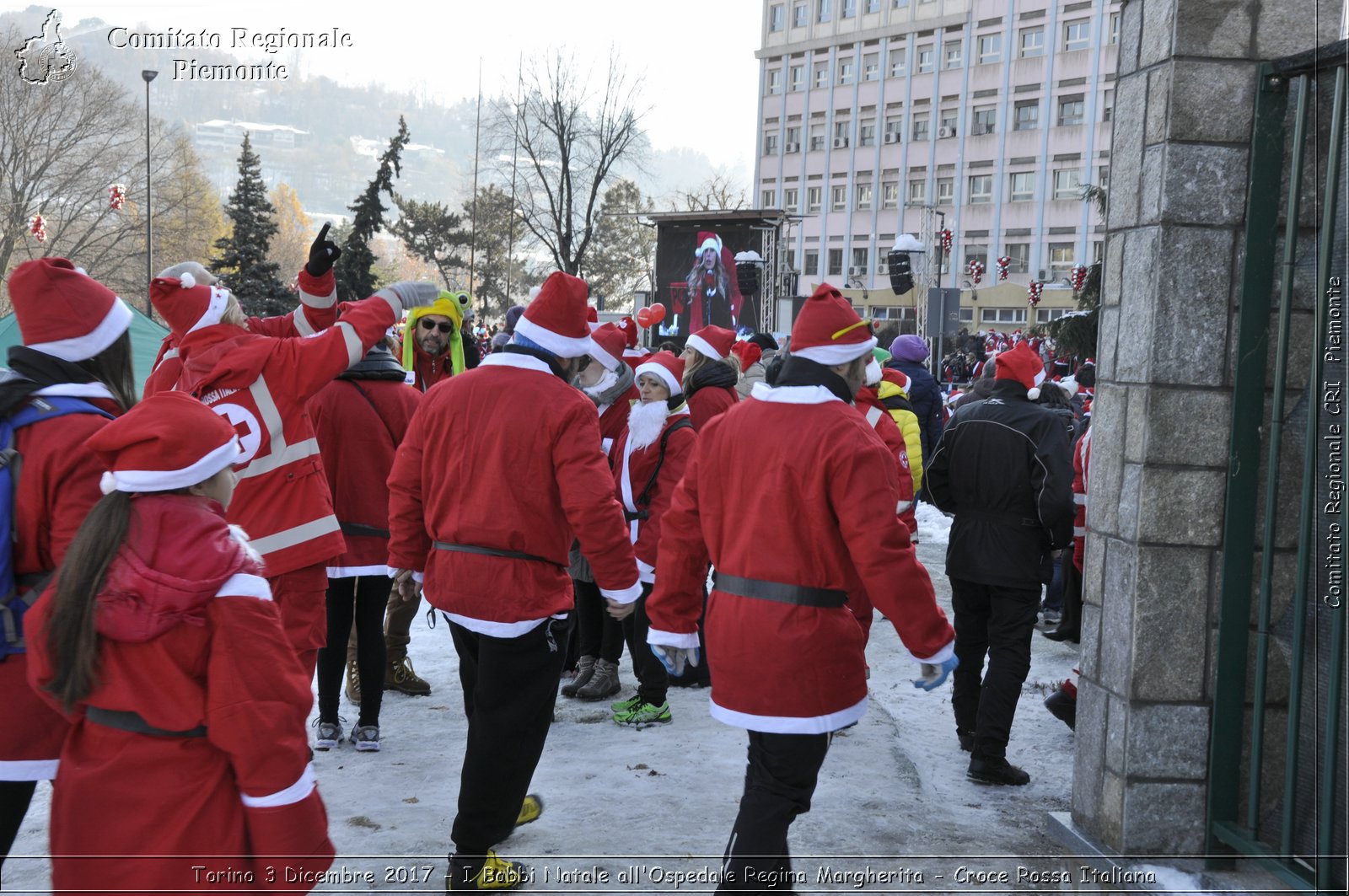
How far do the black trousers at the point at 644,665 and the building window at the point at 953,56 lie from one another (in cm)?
6114

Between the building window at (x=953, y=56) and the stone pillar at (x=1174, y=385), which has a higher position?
the building window at (x=953, y=56)

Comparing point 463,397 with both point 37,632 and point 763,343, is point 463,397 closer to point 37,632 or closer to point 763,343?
point 37,632

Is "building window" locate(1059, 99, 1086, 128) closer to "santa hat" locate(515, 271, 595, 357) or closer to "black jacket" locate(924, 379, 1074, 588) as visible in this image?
"black jacket" locate(924, 379, 1074, 588)

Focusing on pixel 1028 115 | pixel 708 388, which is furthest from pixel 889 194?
pixel 708 388

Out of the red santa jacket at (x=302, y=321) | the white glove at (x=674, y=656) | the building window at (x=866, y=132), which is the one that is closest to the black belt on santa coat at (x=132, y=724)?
the white glove at (x=674, y=656)

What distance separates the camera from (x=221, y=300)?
432 centimetres

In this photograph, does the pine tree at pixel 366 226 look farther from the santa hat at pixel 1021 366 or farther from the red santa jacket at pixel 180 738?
the red santa jacket at pixel 180 738

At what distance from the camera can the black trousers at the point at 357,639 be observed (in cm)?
545

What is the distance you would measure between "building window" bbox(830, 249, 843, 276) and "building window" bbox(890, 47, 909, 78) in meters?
10.3

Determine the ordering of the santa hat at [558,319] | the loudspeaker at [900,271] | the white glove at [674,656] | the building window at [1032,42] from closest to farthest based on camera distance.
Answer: the white glove at [674,656]
the santa hat at [558,319]
the loudspeaker at [900,271]
the building window at [1032,42]

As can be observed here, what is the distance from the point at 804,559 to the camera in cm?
347

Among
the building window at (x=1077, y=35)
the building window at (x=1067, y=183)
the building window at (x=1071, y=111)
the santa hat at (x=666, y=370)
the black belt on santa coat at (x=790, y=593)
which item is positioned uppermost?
the building window at (x=1077, y=35)

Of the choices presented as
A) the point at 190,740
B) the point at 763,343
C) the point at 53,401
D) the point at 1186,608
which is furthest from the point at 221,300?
the point at 763,343

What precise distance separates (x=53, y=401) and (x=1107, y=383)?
11.4 feet
